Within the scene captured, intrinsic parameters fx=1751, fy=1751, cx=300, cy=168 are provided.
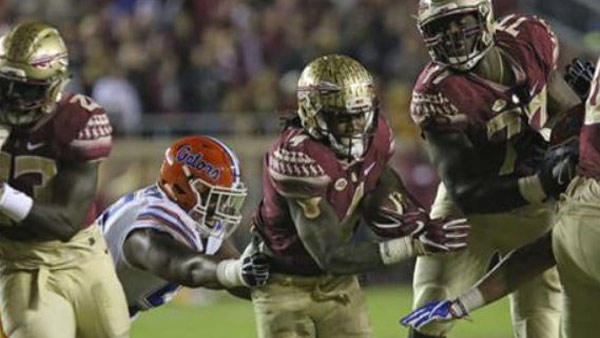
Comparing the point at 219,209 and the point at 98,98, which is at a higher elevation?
the point at 219,209

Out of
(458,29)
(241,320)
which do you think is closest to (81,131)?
(458,29)

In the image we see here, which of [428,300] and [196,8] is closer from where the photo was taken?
[428,300]

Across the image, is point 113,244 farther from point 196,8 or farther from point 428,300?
point 196,8

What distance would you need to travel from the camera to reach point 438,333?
7.25 m

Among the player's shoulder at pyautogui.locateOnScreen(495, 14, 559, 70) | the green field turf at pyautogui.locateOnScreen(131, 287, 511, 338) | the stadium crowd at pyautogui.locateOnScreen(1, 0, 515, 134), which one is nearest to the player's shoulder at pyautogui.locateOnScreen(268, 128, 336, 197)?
the player's shoulder at pyautogui.locateOnScreen(495, 14, 559, 70)

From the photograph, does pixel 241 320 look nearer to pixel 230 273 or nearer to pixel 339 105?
pixel 230 273

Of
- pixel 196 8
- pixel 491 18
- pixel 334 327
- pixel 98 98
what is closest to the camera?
pixel 334 327

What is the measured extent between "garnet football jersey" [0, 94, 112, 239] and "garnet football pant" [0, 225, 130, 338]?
0.12m

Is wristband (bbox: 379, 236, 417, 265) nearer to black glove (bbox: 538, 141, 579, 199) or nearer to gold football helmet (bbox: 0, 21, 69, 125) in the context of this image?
black glove (bbox: 538, 141, 579, 199)

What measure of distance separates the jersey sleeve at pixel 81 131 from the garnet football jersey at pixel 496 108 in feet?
4.26

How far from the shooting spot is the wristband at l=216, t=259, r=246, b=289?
257 inches

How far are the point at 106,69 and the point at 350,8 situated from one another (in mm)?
2277

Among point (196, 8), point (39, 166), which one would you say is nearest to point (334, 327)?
point (39, 166)

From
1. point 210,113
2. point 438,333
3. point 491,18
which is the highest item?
point 491,18
